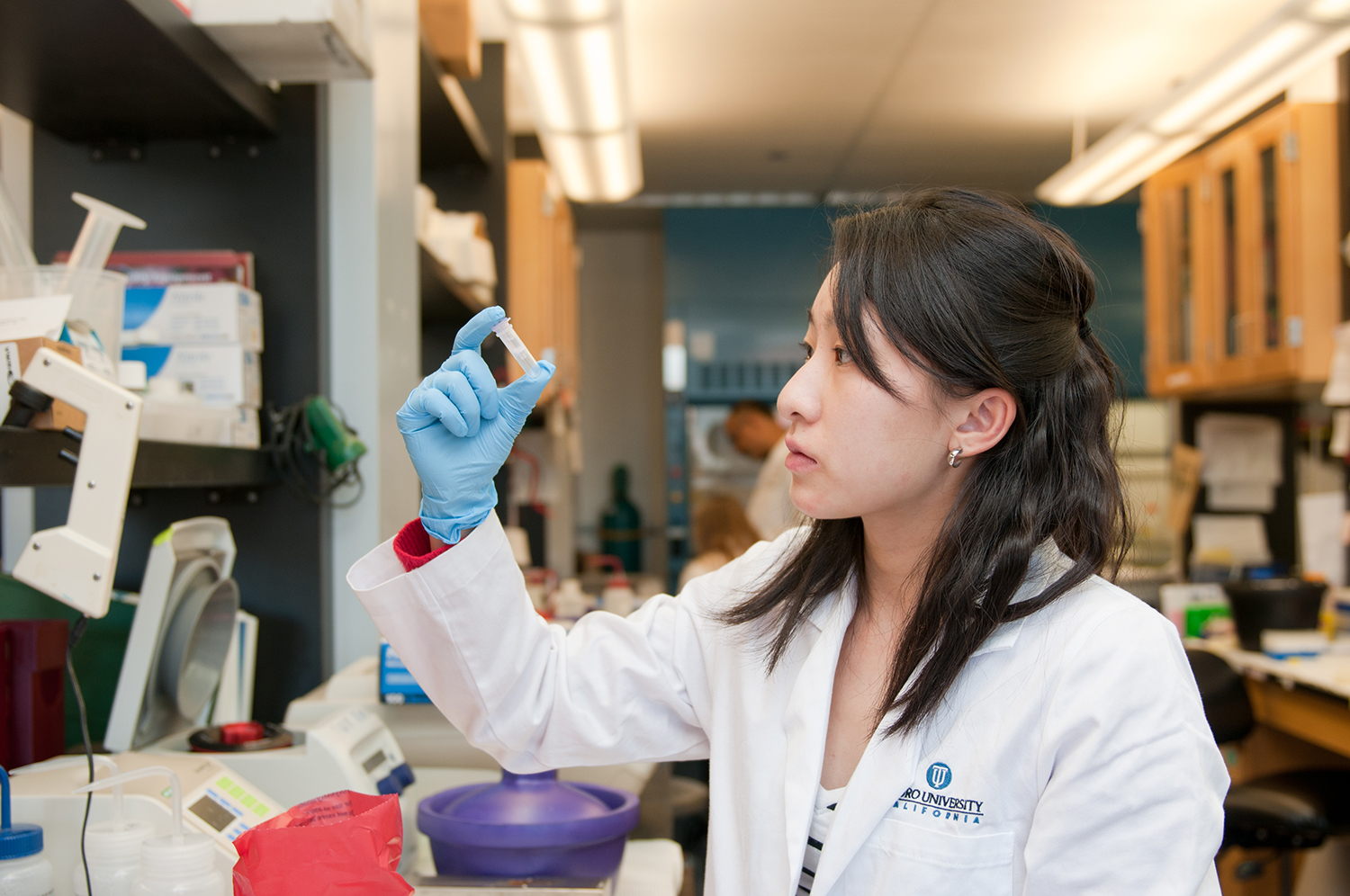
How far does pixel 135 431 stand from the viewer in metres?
0.99

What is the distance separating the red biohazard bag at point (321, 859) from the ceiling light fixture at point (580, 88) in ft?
6.30

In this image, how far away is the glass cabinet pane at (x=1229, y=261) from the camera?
138 inches

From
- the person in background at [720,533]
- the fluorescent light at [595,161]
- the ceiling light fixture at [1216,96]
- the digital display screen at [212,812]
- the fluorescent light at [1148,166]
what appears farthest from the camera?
the person in background at [720,533]

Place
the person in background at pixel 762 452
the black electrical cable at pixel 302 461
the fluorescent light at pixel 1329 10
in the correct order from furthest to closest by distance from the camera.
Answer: the person in background at pixel 762 452
the fluorescent light at pixel 1329 10
the black electrical cable at pixel 302 461

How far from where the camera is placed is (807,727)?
1.05m

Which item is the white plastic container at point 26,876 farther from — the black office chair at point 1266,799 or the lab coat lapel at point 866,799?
the black office chair at point 1266,799

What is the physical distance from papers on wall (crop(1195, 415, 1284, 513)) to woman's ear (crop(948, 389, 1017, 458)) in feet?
11.0

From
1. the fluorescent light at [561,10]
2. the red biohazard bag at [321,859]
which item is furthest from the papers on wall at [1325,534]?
the red biohazard bag at [321,859]

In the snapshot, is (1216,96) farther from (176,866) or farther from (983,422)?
(176,866)

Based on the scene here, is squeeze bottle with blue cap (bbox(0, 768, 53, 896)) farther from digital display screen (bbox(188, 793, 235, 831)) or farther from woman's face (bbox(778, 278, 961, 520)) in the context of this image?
woman's face (bbox(778, 278, 961, 520))

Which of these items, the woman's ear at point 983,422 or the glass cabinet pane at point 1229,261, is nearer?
the woman's ear at point 983,422

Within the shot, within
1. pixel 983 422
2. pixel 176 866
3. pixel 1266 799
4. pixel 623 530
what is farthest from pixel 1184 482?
pixel 176 866

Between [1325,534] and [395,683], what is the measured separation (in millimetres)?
3264

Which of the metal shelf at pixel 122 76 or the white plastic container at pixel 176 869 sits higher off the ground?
the metal shelf at pixel 122 76
